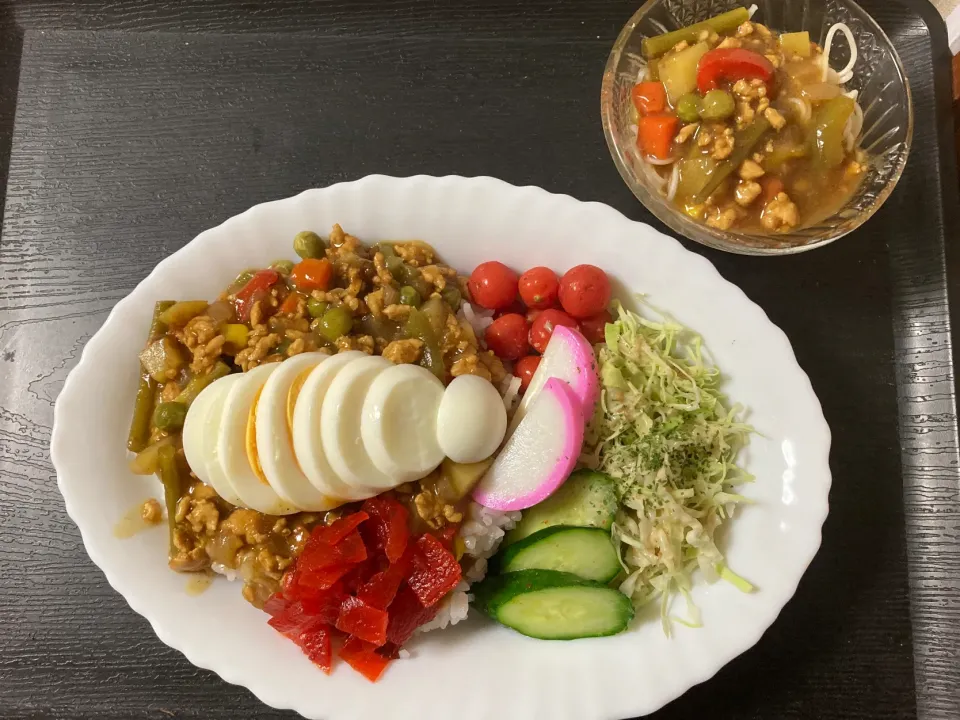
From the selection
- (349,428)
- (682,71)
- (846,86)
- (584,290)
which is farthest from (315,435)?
(846,86)

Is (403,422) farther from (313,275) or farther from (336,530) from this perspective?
(313,275)

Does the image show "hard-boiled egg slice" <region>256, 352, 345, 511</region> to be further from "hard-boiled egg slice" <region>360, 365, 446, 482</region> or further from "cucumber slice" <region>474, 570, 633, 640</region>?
"cucumber slice" <region>474, 570, 633, 640</region>

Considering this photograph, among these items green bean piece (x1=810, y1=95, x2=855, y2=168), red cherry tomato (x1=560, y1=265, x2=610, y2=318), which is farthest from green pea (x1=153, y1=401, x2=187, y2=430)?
green bean piece (x1=810, y1=95, x2=855, y2=168)

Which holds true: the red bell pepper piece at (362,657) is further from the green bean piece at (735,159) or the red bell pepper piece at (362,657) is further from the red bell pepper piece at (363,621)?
the green bean piece at (735,159)

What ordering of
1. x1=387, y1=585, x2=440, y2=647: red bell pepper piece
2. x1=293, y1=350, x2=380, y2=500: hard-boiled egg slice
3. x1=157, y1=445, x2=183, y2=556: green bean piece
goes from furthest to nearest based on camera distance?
x1=157, y1=445, x2=183, y2=556: green bean piece
x1=387, y1=585, x2=440, y2=647: red bell pepper piece
x1=293, y1=350, x2=380, y2=500: hard-boiled egg slice

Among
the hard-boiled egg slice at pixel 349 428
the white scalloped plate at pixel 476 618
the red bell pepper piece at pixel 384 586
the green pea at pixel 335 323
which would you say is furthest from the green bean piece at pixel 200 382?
the red bell pepper piece at pixel 384 586
